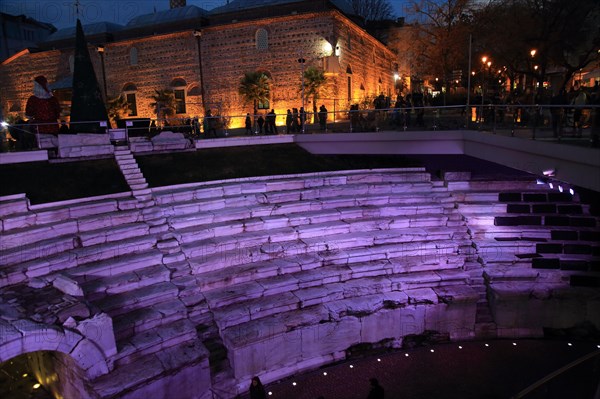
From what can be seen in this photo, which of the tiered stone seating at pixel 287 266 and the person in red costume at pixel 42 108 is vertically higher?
the person in red costume at pixel 42 108

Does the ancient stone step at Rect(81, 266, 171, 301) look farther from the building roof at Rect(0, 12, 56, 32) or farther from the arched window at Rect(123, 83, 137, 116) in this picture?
the building roof at Rect(0, 12, 56, 32)

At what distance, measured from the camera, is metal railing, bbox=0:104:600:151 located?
9.16 m

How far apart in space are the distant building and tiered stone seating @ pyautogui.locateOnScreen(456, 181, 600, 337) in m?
51.9

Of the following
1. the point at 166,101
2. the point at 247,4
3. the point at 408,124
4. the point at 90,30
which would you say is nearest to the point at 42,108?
the point at 408,124

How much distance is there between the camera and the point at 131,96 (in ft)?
111

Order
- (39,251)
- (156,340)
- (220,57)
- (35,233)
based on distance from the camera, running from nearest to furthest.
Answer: (156,340)
(39,251)
(35,233)
(220,57)

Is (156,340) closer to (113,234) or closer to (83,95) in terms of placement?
(113,234)

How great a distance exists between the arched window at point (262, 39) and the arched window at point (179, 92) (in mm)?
6770

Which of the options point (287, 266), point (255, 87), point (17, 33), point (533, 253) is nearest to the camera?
point (287, 266)

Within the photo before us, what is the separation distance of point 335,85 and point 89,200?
62.3 feet

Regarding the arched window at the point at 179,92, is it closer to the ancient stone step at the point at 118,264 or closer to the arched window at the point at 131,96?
the arched window at the point at 131,96

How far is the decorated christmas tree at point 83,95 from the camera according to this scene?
48.0 ft

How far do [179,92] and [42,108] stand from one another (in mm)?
18833

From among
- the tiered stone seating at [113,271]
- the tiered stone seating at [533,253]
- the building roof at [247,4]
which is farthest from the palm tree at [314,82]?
the tiered stone seating at [113,271]
